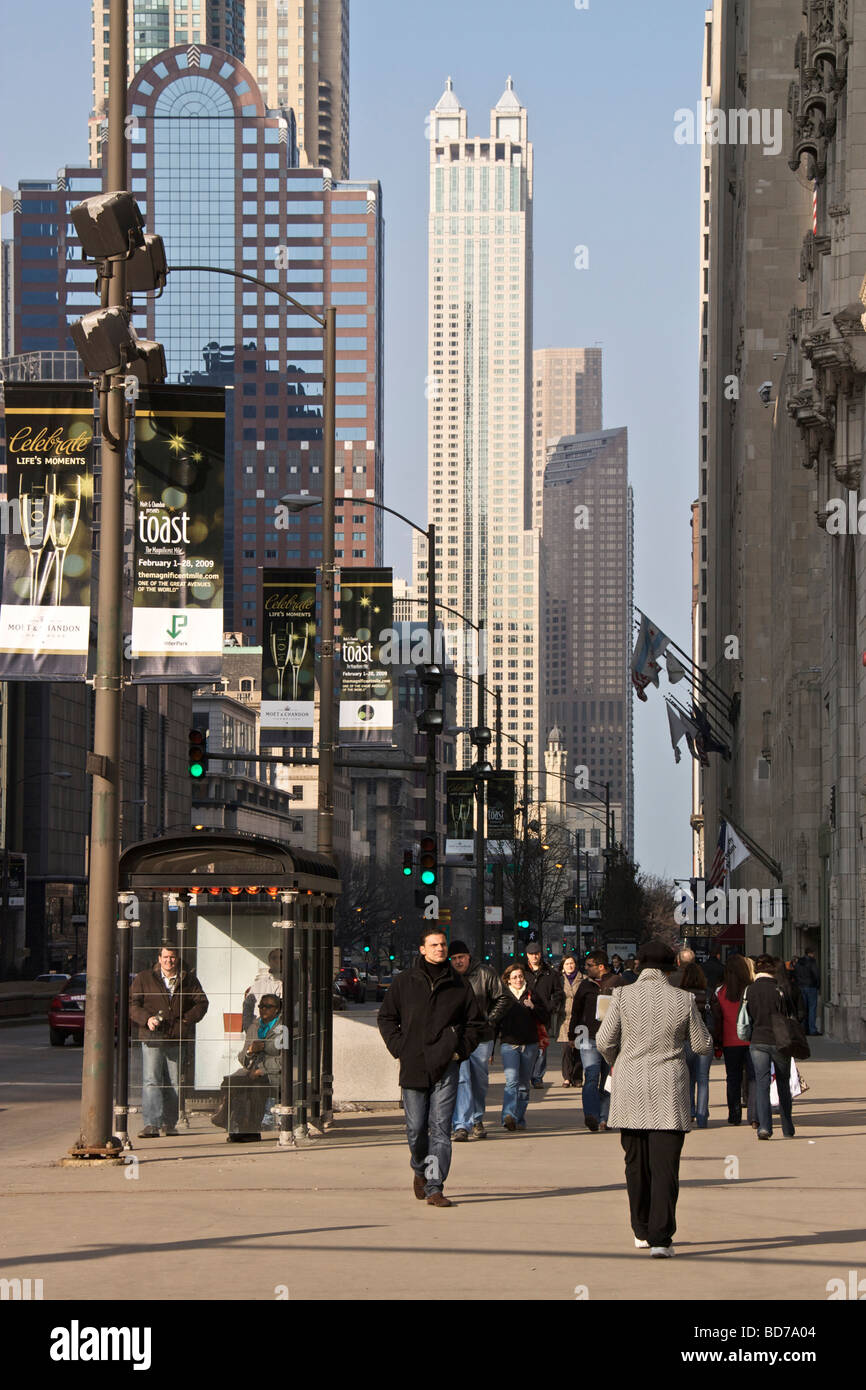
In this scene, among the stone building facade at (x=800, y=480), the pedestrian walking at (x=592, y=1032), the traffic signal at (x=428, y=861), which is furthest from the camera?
the stone building facade at (x=800, y=480)

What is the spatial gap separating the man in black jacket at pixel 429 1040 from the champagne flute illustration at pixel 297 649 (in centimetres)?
1525

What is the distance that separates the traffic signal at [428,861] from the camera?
3325 centimetres

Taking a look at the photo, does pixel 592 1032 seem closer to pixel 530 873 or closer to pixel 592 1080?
pixel 592 1080

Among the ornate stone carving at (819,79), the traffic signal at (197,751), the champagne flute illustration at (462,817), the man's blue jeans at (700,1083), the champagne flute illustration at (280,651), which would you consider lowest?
the man's blue jeans at (700,1083)

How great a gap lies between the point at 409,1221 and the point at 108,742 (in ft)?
18.7

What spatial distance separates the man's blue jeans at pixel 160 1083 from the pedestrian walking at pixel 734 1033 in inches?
227

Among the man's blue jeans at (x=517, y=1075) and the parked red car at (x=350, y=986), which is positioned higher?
the man's blue jeans at (x=517, y=1075)

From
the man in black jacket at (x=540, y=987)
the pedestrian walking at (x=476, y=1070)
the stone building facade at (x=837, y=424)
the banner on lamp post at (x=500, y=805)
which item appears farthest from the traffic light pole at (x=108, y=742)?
the banner on lamp post at (x=500, y=805)

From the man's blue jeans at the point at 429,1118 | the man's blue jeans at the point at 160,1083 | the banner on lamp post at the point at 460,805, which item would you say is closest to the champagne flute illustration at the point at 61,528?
the man's blue jeans at the point at 160,1083

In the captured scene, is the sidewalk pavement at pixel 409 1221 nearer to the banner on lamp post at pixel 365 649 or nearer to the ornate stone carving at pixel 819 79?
the banner on lamp post at pixel 365 649

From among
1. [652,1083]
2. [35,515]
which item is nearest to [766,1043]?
[652,1083]

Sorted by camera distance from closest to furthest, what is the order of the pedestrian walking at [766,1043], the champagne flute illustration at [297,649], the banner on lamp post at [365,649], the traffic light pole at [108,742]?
the traffic light pole at [108,742] → the pedestrian walking at [766,1043] → the champagne flute illustration at [297,649] → the banner on lamp post at [365,649]

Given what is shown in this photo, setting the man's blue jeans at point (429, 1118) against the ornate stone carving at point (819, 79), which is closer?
the man's blue jeans at point (429, 1118)
